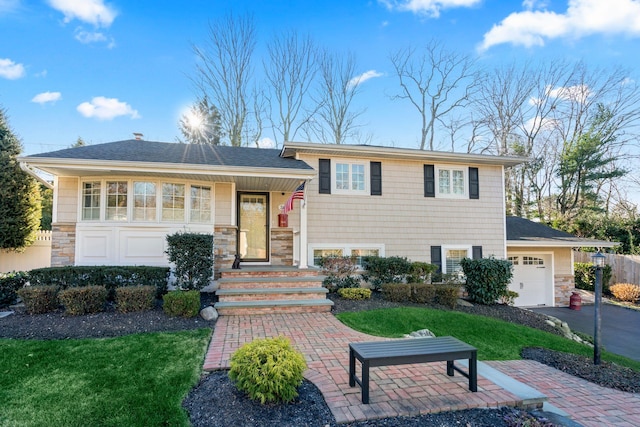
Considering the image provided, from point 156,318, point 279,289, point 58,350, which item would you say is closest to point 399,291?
point 279,289

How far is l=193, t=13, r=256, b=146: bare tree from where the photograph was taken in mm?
18250

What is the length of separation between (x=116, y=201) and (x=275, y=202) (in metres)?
4.05

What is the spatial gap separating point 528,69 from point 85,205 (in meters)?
24.8

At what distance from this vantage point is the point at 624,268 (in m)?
14.0

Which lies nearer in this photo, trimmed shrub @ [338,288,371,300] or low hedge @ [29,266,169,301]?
low hedge @ [29,266,169,301]

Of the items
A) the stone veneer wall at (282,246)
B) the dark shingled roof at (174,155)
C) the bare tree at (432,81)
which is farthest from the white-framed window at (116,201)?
the bare tree at (432,81)

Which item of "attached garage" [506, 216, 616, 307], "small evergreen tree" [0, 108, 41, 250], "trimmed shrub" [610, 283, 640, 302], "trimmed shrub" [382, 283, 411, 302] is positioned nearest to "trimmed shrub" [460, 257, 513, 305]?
"trimmed shrub" [382, 283, 411, 302]

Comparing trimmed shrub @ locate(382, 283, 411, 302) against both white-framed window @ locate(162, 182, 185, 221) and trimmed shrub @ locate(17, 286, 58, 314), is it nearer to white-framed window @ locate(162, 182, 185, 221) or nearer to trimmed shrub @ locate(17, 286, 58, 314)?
white-framed window @ locate(162, 182, 185, 221)

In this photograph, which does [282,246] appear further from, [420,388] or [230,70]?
[230,70]

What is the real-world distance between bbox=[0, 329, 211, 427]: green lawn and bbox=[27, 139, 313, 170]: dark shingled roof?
4.11 meters

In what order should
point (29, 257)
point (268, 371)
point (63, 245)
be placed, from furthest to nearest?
point (29, 257) → point (63, 245) → point (268, 371)

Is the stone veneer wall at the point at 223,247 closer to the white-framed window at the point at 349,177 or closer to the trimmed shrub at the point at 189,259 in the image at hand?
the trimmed shrub at the point at 189,259

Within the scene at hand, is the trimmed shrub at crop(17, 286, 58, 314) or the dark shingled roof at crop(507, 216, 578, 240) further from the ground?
the dark shingled roof at crop(507, 216, 578, 240)

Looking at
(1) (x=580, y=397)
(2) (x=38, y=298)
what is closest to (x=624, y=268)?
(1) (x=580, y=397)
